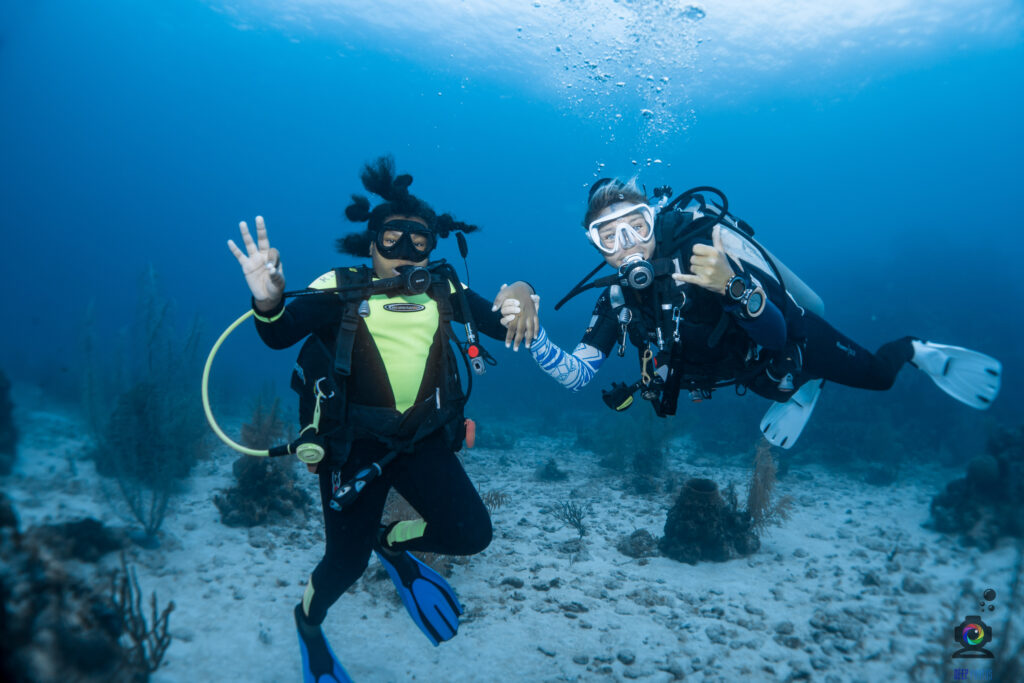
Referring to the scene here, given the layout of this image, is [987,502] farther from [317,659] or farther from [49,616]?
[49,616]

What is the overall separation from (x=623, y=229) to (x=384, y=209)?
205 centimetres

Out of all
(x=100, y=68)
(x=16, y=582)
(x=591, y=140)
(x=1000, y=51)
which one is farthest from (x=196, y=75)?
(x=1000, y=51)

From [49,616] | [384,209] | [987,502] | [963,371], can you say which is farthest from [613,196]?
[987,502]

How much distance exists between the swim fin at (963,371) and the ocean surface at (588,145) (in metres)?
2.37

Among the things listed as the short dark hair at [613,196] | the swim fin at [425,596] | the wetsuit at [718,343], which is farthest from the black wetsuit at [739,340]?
the swim fin at [425,596]

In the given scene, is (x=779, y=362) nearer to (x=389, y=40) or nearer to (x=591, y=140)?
(x=389, y=40)

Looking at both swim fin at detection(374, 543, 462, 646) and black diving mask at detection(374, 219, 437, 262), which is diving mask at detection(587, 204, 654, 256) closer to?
black diving mask at detection(374, 219, 437, 262)

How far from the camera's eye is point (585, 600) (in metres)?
4.63

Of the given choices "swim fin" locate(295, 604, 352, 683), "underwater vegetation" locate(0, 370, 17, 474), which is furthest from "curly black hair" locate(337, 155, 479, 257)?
"underwater vegetation" locate(0, 370, 17, 474)

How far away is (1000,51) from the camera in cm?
3059

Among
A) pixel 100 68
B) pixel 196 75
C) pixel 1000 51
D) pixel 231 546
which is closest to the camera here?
pixel 231 546

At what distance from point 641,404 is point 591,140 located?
55583 millimetres

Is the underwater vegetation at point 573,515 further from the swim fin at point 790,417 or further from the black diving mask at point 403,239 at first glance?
the black diving mask at point 403,239

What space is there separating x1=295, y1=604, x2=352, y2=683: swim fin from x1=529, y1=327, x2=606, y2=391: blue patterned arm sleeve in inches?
103
